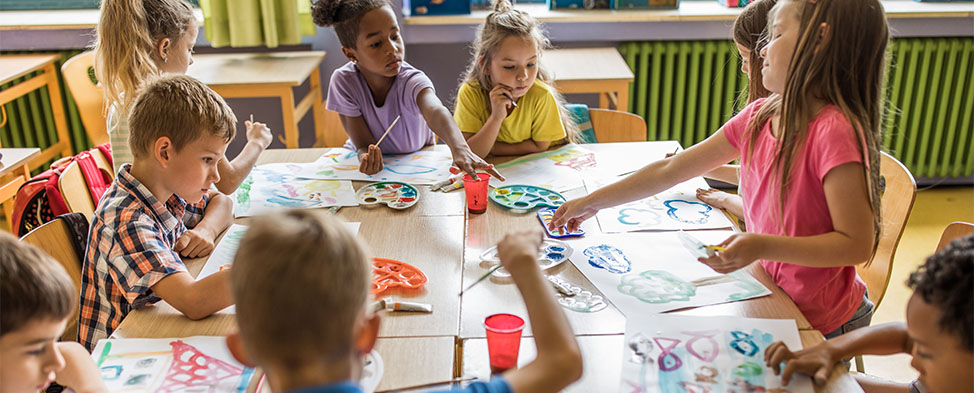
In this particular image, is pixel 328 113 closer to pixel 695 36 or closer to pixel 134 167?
pixel 134 167

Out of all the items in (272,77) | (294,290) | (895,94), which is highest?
(294,290)

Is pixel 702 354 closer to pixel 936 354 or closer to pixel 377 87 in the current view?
pixel 936 354

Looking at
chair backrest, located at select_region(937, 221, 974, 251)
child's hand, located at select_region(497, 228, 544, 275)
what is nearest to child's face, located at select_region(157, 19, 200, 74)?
child's hand, located at select_region(497, 228, 544, 275)

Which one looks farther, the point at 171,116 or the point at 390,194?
the point at 390,194

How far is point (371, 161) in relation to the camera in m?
2.01

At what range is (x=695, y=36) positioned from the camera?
355cm

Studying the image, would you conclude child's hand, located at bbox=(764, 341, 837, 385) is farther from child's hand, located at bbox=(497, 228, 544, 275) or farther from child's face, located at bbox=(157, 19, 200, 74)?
child's face, located at bbox=(157, 19, 200, 74)

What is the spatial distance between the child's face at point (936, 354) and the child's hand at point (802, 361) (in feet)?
0.40

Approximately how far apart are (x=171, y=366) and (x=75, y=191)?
0.91 metres

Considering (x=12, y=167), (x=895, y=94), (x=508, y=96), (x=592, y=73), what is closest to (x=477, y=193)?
(x=508, y=96)

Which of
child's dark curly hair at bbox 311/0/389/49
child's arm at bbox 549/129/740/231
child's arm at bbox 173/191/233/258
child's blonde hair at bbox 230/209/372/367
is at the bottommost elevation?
child's arm at bbox 173/191/233/258

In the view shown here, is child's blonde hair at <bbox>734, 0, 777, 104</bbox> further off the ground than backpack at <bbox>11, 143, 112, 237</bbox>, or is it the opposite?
child's blonde hair at <bbox>734, 0, 777, 104</bbox>

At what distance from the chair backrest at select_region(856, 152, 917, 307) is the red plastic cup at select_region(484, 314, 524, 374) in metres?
0.98

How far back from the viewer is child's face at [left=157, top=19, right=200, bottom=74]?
6.53 ft
